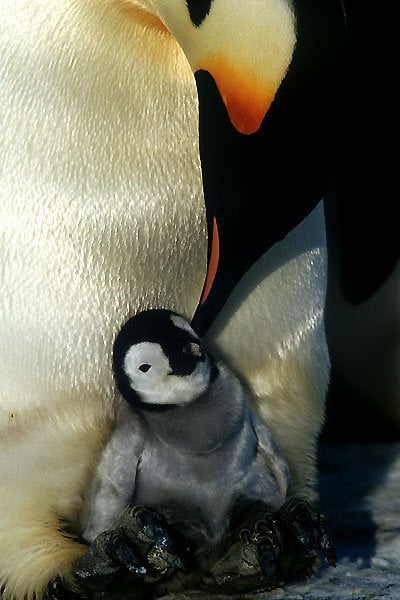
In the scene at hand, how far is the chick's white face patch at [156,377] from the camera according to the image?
214cm

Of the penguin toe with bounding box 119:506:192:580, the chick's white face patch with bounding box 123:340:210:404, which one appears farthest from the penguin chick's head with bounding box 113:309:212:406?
the penguin toe with bounding box 119:506:192:580

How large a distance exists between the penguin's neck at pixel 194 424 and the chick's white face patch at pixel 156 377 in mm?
31

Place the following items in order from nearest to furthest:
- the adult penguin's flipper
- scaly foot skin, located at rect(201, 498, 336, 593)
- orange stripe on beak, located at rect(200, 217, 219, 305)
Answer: the adult penguin's flipper, orange stripe on beak, located at rect(200, 217, 219, 305), scaly foot skin, located at rect(201, 498, 336, 593)

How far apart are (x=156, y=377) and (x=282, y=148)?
45cm

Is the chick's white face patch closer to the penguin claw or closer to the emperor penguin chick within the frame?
the emperor penguin chick

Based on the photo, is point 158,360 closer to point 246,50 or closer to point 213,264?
point 213,264

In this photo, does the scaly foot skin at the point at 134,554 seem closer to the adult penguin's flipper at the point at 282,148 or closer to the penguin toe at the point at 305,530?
the penguin toe at the point at 305,530

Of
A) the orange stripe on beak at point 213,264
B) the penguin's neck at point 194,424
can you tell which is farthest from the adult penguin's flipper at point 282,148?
the penguin's neck at point 194,424

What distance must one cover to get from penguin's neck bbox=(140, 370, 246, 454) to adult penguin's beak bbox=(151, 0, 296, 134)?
515 millimetres

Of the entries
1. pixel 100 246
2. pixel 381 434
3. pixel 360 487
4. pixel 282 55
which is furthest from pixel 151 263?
pixel 381 434

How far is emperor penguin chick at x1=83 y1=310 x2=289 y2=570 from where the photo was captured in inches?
85.0

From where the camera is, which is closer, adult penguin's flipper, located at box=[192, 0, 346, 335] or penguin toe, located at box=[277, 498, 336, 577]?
adult penguin's flipper, located at box=[192, 0, 346, 335]

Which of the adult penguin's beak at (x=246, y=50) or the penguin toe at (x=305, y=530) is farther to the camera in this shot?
the penguin toe at (x=305, y=530)

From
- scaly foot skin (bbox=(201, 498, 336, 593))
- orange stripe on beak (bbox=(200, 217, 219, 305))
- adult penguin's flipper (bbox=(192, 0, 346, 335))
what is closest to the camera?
adult penguin's flipper (bbox=(192, 0, 346, 335))
